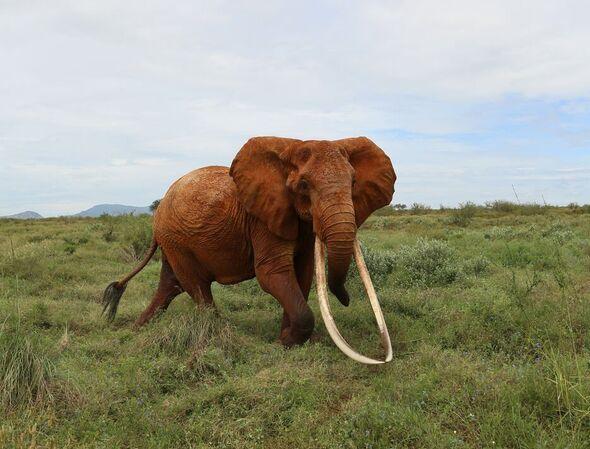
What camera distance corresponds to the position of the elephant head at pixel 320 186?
471cm

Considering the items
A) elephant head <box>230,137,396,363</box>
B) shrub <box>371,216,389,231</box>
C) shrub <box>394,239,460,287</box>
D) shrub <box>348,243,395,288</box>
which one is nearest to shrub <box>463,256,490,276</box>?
shrub <box>394,239,460,287</box>

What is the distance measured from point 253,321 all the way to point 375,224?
54.9ft

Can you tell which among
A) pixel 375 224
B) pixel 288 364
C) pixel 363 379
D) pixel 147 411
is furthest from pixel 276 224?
pixel 375 224

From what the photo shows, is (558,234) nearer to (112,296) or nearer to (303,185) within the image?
(303,185)

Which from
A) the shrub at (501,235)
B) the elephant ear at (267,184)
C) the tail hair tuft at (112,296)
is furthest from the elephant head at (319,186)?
the shrub at (501,235)

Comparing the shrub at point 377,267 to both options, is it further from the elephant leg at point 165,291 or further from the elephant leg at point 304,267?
the elephant leg at point 165,291

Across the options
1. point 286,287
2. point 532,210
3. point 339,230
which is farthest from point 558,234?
point 532,210

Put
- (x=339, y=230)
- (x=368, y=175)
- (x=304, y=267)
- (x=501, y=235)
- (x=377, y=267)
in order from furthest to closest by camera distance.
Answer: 1. (x=501, y=235)
2. (x=377, y=267)
3. (x=304, y=267)
4. (x=368, y=175)
5. (x=339, y=230)

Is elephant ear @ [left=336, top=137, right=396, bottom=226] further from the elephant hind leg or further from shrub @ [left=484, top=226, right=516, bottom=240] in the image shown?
shrub @ [left=484, top=226, right=516, bottom=240]

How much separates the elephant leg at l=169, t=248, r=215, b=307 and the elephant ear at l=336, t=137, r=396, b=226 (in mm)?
2196

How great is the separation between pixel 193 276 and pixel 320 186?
8.31 feet

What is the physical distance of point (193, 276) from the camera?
659 cm

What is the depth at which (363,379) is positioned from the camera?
4422 millimetres

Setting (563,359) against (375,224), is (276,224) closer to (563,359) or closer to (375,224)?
(563,359)
